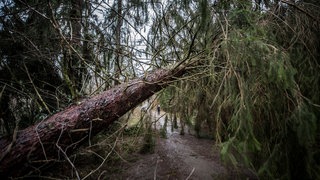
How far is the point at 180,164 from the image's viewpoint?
454 cm

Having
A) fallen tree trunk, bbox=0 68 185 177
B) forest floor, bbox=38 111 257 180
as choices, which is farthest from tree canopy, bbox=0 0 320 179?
forest floor, bbox=38 111 257 180

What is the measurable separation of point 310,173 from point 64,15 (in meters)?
4.22

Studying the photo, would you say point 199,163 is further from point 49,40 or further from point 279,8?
point 49,40

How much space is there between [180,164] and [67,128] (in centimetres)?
277

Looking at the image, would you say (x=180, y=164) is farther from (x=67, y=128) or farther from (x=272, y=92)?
(x=272, y=92)

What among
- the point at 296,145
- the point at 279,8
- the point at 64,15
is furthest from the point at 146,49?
the point at 296,145

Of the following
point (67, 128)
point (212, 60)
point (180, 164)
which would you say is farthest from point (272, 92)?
point (180, 164)

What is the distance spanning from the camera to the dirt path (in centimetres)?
396

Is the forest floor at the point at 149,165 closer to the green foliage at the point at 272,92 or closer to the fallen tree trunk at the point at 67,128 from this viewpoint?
the fallen tree trunk at the point at 67,128

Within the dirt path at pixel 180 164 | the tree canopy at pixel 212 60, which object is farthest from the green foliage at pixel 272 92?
the dirt path at pixel 180 164

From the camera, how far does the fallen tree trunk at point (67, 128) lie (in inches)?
98.6

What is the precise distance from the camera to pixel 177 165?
14.7ft

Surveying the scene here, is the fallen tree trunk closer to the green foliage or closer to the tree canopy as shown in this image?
the tree canopy

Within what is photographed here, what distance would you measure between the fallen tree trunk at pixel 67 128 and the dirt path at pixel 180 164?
4.39 ft
